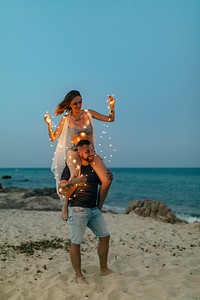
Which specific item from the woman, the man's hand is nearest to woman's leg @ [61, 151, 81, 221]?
the woman

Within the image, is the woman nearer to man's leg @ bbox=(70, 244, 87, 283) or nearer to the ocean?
man's leg @ bbox=(70, 244, 87, 283)

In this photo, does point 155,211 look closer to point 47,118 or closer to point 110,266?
point 110,266

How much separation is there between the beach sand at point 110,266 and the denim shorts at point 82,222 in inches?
26.5

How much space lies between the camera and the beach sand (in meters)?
4.36

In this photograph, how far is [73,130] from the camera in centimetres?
497

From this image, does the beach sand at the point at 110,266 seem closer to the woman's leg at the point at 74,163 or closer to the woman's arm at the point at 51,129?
the woman's leg at the point at 74,163

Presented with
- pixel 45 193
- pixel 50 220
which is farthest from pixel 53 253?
pixel 45 193

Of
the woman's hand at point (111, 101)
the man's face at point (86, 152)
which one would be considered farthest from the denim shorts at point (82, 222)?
the woman's hand at point (111, 101)

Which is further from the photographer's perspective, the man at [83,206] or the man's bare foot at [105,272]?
the man's bare foot at [105,272]

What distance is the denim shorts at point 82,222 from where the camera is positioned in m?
4.59

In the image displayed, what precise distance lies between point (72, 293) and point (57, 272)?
90cm

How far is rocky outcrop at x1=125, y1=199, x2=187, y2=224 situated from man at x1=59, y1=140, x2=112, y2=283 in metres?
7.95

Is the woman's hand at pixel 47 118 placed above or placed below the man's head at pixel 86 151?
above

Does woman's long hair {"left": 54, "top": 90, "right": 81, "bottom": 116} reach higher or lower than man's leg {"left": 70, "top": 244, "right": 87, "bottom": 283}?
higher
